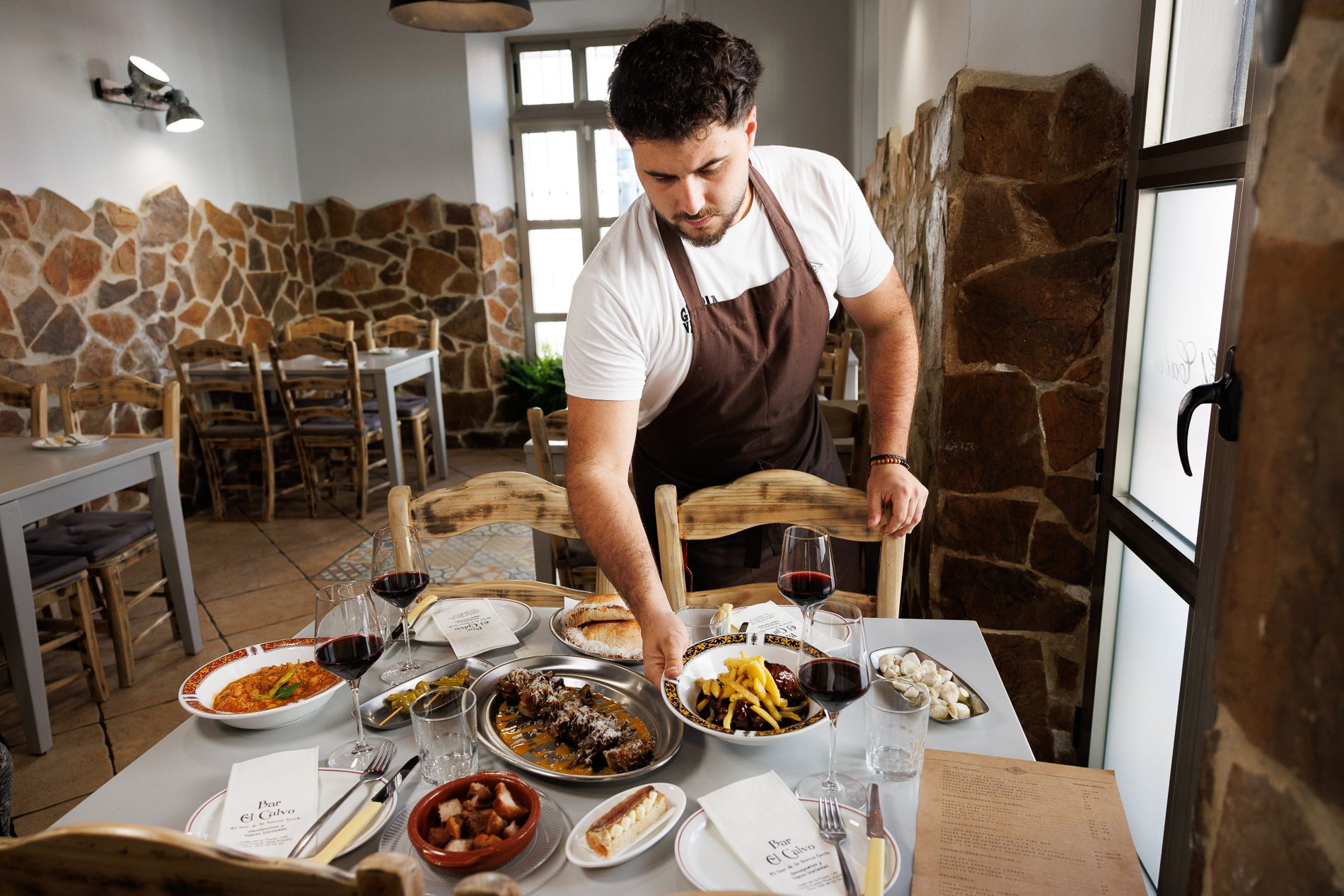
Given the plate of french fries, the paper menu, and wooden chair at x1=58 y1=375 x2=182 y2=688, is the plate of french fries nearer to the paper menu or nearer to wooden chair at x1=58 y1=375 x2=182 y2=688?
the paper menu

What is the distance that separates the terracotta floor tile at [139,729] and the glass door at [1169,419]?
2.51m

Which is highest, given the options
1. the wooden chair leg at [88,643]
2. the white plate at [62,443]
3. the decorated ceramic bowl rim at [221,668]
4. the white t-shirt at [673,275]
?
the white t-shirt at [673,275]

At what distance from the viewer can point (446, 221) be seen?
6223mm

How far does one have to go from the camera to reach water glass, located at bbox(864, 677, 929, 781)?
0.97 metres

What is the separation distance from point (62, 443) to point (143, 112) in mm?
2846

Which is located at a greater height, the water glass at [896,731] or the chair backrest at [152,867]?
the chair backrest at [152,867]

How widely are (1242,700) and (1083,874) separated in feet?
1.25

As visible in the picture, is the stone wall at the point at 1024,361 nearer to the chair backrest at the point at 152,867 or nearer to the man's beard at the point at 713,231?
the man's beard at the point at 713,231

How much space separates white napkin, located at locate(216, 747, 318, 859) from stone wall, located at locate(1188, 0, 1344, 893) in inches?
33.5

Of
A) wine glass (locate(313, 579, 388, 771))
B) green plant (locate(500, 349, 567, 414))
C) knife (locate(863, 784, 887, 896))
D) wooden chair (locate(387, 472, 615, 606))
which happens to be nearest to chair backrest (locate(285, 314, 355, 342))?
green plant (locate(500, 349, 567, 414))

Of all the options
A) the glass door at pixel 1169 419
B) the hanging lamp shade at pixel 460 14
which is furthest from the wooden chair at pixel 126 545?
the glass door at pixel 1169 419

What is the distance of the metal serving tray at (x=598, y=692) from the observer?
3.19ft

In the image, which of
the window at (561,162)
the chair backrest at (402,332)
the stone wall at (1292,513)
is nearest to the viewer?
the stone wall at (1292,513)

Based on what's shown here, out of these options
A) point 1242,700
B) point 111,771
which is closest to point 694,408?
point 1242,700
